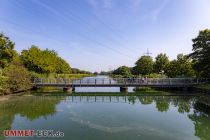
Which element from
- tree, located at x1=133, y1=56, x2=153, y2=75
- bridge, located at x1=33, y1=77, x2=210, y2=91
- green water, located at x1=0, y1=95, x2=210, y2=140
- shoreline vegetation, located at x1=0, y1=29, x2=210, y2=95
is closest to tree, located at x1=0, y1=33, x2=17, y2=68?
shoreline vegetation, located at x1=0, y1=29, x2=210, y2=95

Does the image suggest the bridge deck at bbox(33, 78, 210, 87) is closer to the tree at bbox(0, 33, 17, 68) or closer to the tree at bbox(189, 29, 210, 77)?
the tree at bbox(189, 29, 210, 77)

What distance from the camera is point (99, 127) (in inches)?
468

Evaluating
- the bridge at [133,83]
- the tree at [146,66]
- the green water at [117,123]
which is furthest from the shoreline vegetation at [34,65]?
the green water at [117,123]

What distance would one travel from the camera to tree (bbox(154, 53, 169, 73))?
44925 millimetres

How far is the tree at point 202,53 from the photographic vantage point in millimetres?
28922

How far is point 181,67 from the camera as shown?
121 ft

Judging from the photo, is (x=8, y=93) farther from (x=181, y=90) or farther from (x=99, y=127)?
(x=181, y=90)

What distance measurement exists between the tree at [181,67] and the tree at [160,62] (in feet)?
19.2

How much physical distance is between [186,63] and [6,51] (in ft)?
88.6

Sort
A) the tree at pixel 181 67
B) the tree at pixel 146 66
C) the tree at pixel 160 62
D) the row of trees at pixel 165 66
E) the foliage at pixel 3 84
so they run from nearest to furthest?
the foliage at pixel 3 84, the tree at pixel 181 67, the row of trees at pixel 165 66, the tree at pixel 160 62, the tree at pixel 146 66

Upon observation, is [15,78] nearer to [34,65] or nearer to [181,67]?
[34,65]

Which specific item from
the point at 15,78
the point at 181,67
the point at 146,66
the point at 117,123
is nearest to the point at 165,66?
the point at 146,66

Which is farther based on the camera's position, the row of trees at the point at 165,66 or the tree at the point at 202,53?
the row of trees at the point at 165,66

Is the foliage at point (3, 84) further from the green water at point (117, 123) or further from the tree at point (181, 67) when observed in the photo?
the tree at point (181, 67)
